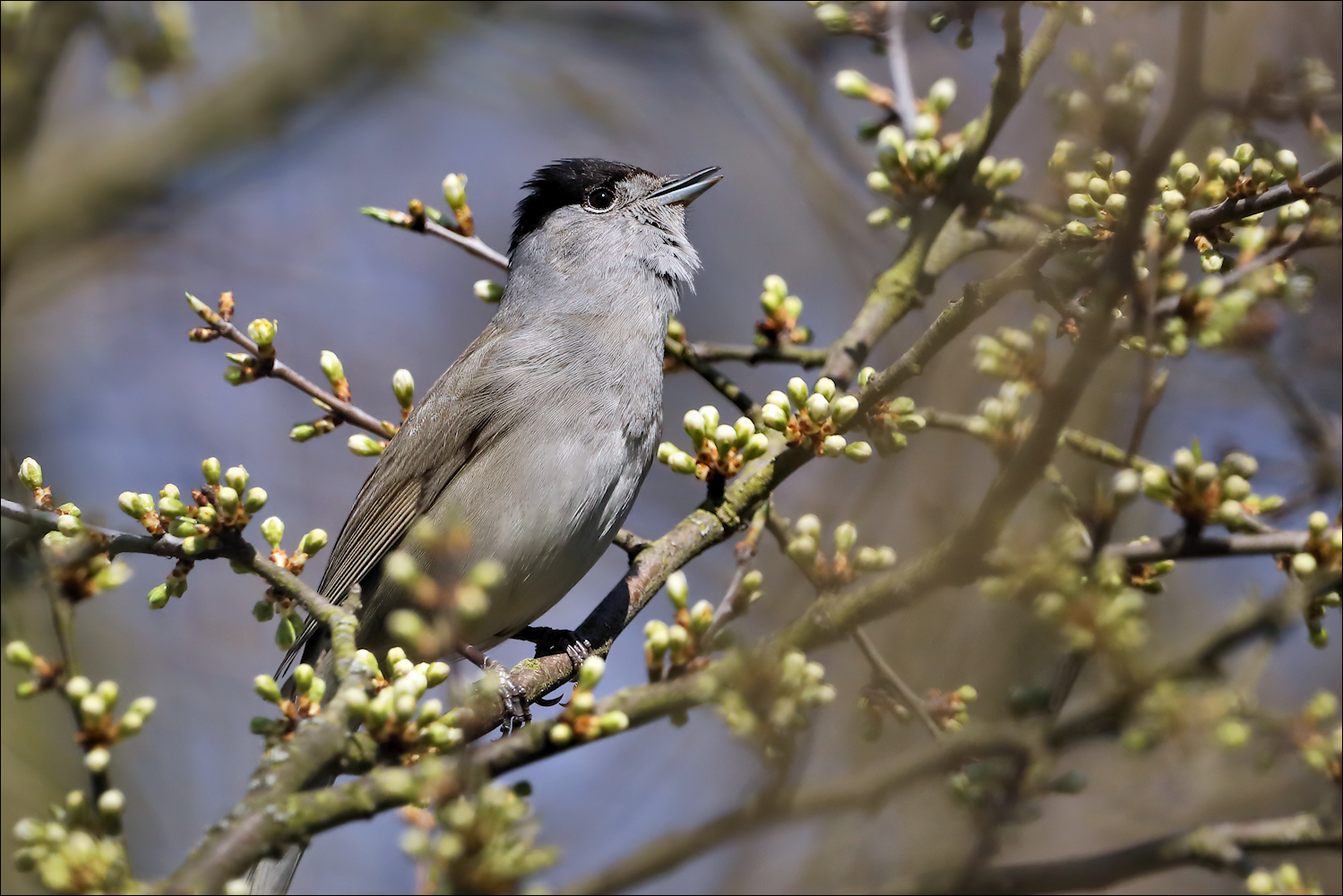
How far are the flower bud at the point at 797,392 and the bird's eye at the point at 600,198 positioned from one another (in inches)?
96.5

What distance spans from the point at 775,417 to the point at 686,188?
7.72 feet

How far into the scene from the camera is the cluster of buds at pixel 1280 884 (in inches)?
87.9

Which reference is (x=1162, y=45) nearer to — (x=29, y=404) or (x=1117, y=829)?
(x=1117, y=829)

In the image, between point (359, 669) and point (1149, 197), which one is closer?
point (1149, 197)

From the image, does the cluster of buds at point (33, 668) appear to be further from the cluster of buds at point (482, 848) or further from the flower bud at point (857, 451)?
the flower bud at point (857, 451)

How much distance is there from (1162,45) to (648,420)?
292 centimetres

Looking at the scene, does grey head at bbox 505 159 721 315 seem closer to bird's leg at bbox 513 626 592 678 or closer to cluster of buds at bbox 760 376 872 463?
bird's leg at bbox 513 626 592 678

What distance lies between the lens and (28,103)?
501cm

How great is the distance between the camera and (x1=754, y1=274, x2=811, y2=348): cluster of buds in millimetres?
4078

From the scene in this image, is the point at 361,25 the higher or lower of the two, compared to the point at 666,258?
higher

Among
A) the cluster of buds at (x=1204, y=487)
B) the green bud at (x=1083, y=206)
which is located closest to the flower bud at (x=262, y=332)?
the green bud at (x=1083, y=206)

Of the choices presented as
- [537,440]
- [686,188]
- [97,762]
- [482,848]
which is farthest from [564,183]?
[482,848]

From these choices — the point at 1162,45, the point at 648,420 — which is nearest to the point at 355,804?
the point at 648,420

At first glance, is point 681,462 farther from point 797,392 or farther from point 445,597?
point 445,597
